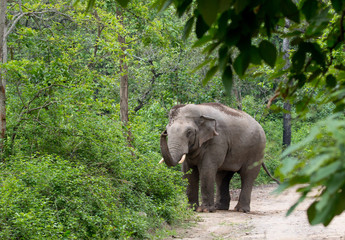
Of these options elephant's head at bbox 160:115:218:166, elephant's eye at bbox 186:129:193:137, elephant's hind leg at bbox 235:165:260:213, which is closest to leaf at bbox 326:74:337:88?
elephant's head at bbox 160:115:218:166

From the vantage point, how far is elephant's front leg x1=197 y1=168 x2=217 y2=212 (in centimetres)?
1234

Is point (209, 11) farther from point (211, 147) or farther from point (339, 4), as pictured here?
point (211, 147)

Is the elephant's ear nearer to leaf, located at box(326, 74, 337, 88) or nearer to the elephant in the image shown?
the elephant

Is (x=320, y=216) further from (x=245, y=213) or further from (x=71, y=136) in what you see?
(x=245, y=213)

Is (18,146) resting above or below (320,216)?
below

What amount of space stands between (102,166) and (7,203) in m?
3.06

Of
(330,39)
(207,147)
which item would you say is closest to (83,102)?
(207,147)

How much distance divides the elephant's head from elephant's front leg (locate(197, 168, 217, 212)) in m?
0.60

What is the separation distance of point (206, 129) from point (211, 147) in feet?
1.58

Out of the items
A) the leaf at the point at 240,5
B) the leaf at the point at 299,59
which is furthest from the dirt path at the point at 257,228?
the leaf at the point at 240,5

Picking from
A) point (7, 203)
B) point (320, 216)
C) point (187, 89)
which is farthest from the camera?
point (187, 89)

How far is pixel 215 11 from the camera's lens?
175 centimetres

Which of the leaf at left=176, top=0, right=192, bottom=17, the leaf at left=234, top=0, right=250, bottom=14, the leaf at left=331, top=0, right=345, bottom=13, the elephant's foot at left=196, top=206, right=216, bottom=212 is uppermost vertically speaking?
the leaf at left=331, top=0, right=345, bottom=13

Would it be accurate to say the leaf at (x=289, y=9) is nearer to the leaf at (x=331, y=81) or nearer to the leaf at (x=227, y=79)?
the leaf at (x=227, y=79)
